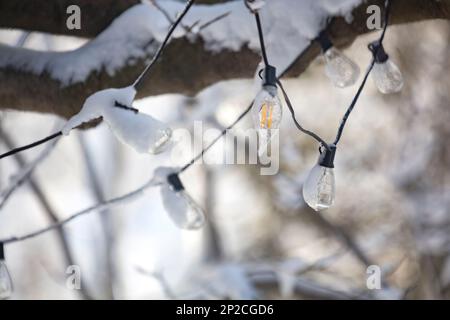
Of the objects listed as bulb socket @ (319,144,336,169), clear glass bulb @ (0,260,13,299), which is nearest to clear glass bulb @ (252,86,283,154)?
bulb socket @ (319,144,336,169)

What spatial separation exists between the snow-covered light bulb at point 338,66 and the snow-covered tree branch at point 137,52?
67 millimetres

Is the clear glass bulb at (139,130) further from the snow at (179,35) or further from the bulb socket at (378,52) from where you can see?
the bulb socket at (378,52)

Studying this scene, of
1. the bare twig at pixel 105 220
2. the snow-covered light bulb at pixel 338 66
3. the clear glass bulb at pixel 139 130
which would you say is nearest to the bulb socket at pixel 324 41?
the snow-covered light bulb at pixel 338 66

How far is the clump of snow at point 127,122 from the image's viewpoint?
1.33 m

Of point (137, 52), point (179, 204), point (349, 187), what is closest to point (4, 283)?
point (179, 204)

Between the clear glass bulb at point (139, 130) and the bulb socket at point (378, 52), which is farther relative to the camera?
the bulb socket at point (378, 52)

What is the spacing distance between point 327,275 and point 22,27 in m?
2.90

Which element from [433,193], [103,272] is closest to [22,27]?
[433,193]

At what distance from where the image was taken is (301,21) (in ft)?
5.46

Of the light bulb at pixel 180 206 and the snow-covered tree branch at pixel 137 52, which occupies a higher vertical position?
the snow-covered tree branch at pixel 137 52

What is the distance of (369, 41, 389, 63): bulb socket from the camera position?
1.57 metres

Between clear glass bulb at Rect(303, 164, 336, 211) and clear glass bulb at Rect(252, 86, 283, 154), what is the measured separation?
15 cm

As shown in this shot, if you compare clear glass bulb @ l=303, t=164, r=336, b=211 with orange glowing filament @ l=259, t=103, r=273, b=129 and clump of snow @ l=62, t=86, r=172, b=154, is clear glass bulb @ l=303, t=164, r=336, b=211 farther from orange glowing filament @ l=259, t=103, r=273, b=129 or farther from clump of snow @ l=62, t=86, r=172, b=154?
clump of snow @ l=62, t=86, r=172, b=154

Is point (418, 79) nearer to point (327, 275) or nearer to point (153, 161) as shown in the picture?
point (327, 275)
